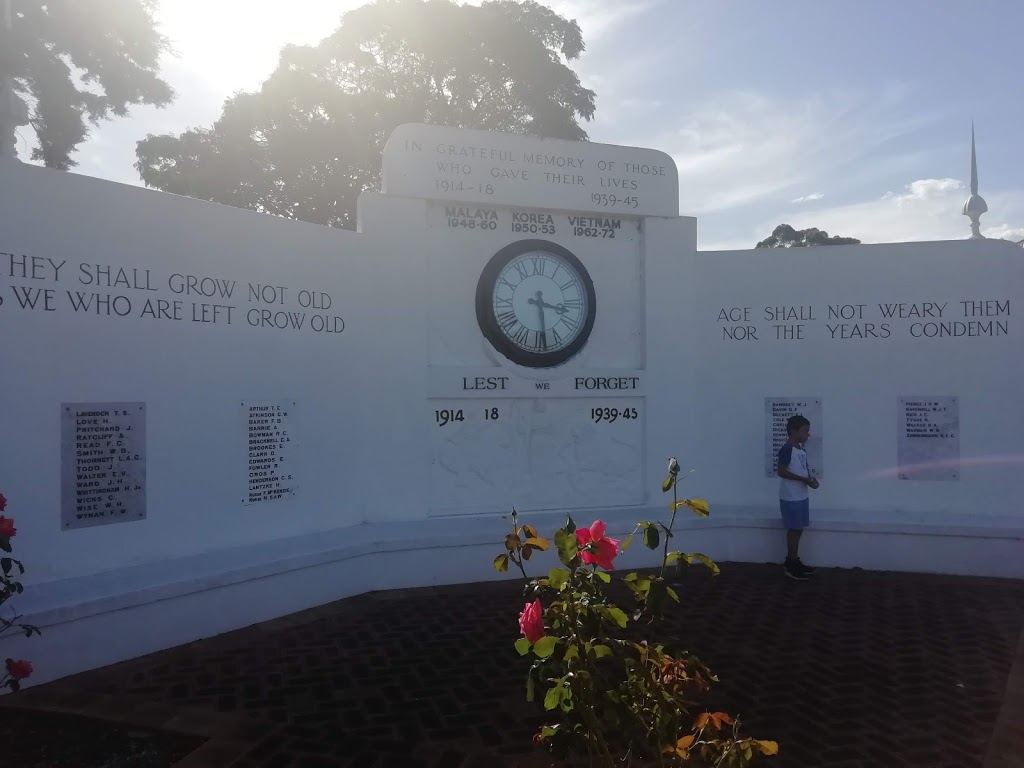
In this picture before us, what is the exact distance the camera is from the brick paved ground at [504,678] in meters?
4.06

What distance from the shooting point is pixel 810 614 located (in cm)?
632

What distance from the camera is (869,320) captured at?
8000mm

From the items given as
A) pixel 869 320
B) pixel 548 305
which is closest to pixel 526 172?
pixel 548 305

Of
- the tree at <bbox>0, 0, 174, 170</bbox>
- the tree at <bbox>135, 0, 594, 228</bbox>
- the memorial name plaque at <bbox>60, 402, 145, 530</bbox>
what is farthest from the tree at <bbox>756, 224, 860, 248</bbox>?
the memorial name plaque at <bbox>60, 402, 145, 530</bbox>

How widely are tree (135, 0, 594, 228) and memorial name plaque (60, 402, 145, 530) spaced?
17.6 m

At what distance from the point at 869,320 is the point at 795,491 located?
194 cm

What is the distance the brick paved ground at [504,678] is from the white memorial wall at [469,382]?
0.58m

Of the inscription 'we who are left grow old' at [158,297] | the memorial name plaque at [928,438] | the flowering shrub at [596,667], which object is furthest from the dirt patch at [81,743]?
the memorial name plaque at [928,438]

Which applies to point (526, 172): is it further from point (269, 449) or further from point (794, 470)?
point (794, 470)

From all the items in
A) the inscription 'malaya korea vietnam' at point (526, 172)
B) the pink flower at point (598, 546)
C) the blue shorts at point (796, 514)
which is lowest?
the blue shorts at point (796, 514)

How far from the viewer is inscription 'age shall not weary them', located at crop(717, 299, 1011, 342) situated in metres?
7.78

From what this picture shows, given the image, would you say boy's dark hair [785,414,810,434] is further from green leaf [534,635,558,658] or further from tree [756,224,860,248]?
tree [756,224,860,248]

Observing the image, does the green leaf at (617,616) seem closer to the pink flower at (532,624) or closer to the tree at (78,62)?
the pink flower at (532,624)

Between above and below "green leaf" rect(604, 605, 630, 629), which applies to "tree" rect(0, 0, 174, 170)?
above
